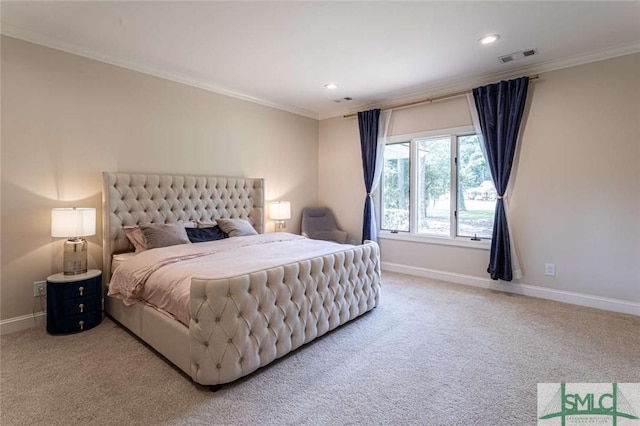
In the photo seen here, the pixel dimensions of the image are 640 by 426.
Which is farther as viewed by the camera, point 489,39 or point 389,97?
point 389,97

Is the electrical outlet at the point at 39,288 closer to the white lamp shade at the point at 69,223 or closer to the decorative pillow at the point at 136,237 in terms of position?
the white lamp shade at the point at 69,223

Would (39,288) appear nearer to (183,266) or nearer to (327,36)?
(183,266)

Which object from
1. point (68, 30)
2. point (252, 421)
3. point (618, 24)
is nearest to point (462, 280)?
point (618, 24)

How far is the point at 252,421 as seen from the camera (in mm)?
1771

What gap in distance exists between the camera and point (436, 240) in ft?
15.0

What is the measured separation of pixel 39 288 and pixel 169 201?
4.67ft

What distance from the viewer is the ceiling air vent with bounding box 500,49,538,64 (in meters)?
3.32

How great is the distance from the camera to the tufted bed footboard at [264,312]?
2.00 meters

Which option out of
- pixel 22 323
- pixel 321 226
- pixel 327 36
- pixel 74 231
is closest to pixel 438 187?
pixel 321 226

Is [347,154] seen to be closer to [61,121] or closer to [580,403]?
[61,121]

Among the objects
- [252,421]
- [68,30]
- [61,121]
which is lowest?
[252,421]

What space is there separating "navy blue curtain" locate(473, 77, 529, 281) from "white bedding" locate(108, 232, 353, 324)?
2145 mm

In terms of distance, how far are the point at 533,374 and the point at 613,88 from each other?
9.86 ft

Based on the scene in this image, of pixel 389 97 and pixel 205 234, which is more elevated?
pixel 389 97
